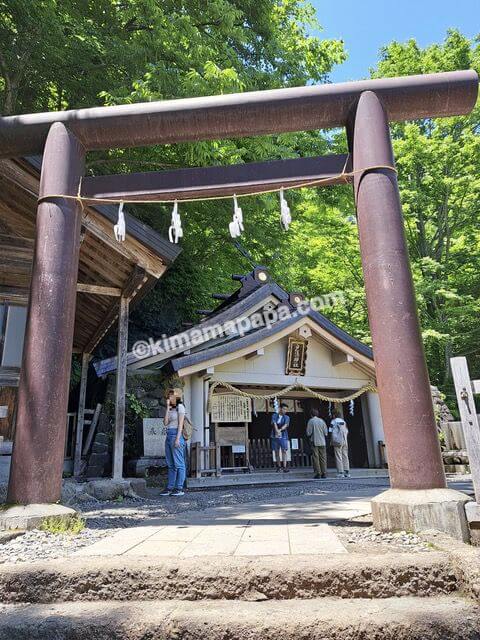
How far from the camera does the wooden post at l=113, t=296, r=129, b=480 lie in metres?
7.46

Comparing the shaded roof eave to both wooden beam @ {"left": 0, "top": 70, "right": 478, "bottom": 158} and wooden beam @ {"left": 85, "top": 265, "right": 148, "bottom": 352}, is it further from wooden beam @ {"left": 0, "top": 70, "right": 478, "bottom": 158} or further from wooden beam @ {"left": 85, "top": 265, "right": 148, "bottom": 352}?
wooden beam @ {"left": 0, "top": 70, "right": 478, "bottom": 158}

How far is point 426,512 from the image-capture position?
3.23m

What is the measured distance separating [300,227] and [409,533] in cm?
1831

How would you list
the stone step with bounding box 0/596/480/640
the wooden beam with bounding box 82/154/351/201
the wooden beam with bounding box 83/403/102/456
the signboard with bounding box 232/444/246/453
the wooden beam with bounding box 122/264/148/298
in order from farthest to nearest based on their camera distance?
the signboard with bounding box 232/444/246/453 → the wooden beam with bounding box 83/403/102/456 → the wooden beam with bounding box 122/264/148/298 → the wooden beam with bounding box 82/154/351/201 → the stone step with bounding box 0/596/480/640

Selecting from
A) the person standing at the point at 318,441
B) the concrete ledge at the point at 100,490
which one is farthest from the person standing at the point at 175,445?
the person standing at the point at 318,441

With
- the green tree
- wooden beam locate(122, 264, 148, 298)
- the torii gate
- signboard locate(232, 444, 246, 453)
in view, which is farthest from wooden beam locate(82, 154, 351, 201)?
the green tree

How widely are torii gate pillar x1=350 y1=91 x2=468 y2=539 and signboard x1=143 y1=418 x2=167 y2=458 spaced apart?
8.15 meters

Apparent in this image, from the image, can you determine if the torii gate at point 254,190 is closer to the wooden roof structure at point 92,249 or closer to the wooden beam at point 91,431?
the wooden roof structure at point 92,249

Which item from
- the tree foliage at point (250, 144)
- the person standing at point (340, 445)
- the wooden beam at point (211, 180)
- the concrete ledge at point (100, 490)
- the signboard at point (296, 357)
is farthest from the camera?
the signboard at point (296, 357)

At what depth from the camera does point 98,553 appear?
9.25 ft

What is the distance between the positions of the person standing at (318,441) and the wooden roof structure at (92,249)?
5.78 meters

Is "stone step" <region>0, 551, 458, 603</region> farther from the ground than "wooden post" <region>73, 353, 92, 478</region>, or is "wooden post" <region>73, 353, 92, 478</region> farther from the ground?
"wooden post" <region>73, 353, 92, 478</region>

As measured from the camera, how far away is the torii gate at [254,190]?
3.65m

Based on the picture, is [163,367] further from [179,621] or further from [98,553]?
[179,621]
